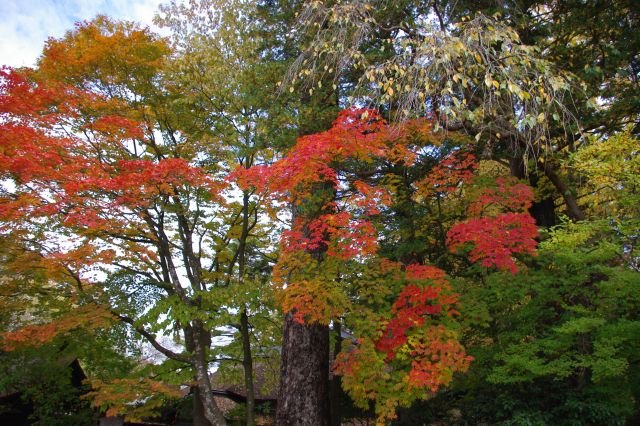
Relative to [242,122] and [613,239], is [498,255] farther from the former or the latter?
[242,122]

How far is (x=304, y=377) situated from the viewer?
297 inches

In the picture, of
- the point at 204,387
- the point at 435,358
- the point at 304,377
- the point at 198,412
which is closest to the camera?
the point at 435,358

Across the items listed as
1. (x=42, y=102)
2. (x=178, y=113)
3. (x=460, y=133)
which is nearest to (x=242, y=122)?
(x=178, y=113)

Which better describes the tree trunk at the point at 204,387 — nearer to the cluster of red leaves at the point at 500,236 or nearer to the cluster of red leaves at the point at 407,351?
the cluster of red leaves at the point at 407,351

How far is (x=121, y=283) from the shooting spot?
932cm

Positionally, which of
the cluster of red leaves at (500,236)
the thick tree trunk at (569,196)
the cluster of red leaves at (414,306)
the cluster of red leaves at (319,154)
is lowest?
the cluster of red leaves at (414,306)

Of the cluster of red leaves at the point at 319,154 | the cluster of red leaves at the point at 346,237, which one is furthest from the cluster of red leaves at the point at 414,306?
the cluster of red leaves at the point at 319,154

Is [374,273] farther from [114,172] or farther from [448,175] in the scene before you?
[114,172]

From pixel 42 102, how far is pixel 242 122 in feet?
12.1

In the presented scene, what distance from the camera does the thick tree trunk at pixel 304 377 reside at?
Result: 7355 millimetres

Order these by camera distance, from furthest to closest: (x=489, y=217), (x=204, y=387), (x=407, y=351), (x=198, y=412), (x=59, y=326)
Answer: (x=198, y=412)
(x=204, y=387)
(x=59, y=326)
(x=489, y=217)
(x=407, y=351)

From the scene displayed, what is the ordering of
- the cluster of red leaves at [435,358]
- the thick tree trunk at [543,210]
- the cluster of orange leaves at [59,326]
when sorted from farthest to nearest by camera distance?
the thick tree trunk at [543,210], the cluster of orange leaves at [59,326], the cluster of red leaves at [435,358]

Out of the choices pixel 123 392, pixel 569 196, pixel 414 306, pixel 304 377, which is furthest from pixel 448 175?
pixel 123 392

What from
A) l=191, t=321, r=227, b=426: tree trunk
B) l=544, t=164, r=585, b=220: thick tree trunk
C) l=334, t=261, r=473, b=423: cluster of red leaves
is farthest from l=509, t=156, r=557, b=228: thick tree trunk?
l=191, t=321, r=227, b=426: tree trunk
